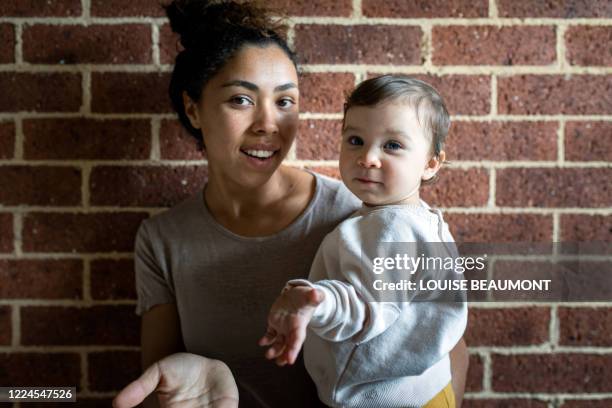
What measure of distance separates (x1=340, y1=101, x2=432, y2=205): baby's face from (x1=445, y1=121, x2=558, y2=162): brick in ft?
1.00

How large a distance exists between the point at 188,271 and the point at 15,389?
554 mm

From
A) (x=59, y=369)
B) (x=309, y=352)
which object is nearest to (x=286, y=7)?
(x=309, y=352)

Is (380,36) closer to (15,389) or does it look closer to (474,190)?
(474,190)

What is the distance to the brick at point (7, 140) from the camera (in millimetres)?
1343

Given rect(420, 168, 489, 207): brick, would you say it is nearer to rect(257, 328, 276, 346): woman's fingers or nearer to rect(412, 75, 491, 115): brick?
rect(412, 75, 491, 115): brick

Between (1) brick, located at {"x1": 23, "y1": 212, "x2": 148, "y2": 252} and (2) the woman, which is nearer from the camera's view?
(2) the woman

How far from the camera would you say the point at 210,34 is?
1169 millimetres

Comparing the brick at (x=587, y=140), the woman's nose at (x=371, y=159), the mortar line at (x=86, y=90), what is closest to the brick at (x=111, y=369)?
the mortar line at (x=86, y=90)

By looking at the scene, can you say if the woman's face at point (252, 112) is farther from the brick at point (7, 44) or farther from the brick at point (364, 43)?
the brick at point (7, 44)

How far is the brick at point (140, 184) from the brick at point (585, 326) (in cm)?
93

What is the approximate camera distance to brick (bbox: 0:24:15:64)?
1316mm

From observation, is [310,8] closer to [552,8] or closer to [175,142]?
[175,142]

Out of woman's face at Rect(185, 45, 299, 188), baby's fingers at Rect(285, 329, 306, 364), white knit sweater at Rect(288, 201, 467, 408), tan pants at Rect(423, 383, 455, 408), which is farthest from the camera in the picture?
woman's face at Rect(185, 45, 299, 188)

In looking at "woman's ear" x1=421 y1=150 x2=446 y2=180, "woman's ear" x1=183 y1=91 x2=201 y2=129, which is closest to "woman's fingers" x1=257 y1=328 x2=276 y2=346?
"woman's ear" x1=421 y1=150 x2=446 y2=180
